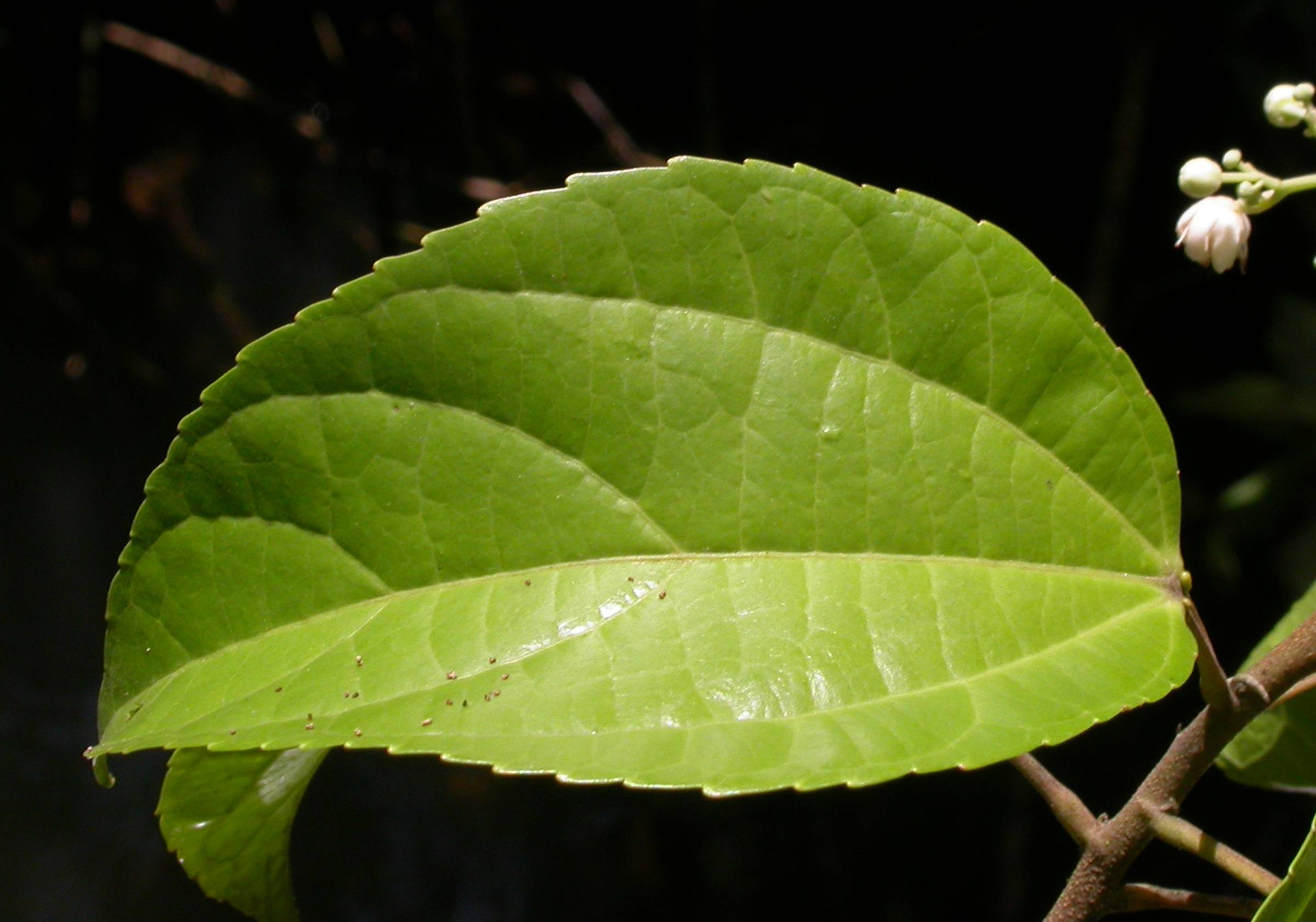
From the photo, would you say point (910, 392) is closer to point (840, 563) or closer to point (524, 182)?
point (840, 563)

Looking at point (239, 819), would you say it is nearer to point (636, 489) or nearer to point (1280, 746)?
point (636, 489)

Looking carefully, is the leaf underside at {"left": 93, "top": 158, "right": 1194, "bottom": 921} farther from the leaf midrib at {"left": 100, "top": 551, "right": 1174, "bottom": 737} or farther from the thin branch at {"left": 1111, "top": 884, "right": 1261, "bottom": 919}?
the thin branch at {"left": 1111, "top": 884, "right": 1261, "bottom": 919}

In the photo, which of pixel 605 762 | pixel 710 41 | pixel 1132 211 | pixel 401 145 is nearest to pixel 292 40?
pixel 401 145

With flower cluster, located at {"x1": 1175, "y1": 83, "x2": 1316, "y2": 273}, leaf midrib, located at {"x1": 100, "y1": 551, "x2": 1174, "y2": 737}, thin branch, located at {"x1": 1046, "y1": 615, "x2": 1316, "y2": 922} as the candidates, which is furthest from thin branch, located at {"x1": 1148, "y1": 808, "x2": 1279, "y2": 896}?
flower cluster, located at {"x1": 1175, "y1": 83, "x2": 1316, "y2": 273}

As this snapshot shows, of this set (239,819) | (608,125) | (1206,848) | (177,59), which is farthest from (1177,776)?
(177,59)

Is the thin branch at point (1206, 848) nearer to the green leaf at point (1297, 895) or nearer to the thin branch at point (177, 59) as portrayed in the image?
the green leaf at point (1297, 895)

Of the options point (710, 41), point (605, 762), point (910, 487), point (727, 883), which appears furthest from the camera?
point (727, 883)
